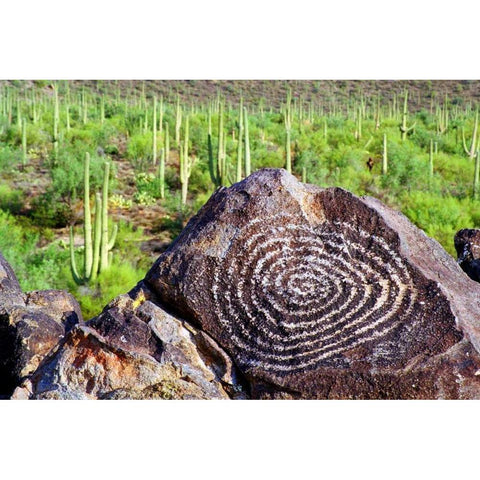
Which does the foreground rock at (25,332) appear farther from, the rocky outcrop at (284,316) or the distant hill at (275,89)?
the distant hill at (275,89)

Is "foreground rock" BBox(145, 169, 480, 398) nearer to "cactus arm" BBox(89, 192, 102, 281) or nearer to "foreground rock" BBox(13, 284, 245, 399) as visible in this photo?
"foreground rock" BBox(13, 284, 245, 399)

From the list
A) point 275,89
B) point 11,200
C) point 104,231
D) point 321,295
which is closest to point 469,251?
point 321,295

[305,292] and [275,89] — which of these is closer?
[305,292]

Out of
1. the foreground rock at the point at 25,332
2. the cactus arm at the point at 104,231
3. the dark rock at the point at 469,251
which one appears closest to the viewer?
the foreground rock at the point at 25,332

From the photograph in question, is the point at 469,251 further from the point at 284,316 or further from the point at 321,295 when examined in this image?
the point at 284,316

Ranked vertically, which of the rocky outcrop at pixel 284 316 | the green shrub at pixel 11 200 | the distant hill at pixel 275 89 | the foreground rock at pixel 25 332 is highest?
the distant hill at pixel 275 89

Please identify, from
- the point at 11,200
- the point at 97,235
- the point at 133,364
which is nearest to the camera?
the point at 133,364

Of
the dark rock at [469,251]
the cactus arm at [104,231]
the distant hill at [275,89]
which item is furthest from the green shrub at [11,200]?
the distant hill at [275,89]

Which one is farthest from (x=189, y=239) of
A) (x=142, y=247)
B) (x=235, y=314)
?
(x=142, y=247)
